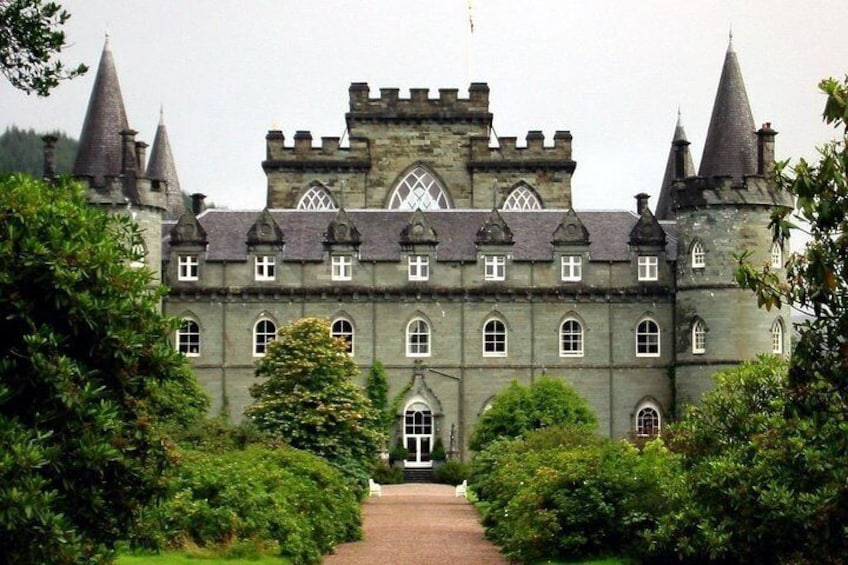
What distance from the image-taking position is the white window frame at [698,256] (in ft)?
211

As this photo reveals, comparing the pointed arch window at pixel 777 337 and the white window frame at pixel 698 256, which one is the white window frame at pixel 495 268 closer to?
the white window frame at pixel 698 256

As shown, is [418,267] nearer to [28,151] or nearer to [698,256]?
[698,256]

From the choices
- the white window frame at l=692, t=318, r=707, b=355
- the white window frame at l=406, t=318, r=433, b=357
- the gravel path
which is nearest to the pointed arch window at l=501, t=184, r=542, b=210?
the white window frame at l=406, t=318, r=433, b=357

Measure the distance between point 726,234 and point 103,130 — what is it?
80.9 ft

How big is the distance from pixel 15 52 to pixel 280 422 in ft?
99.1

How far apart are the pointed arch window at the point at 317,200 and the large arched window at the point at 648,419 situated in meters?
17.7

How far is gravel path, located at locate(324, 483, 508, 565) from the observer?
33.3 m

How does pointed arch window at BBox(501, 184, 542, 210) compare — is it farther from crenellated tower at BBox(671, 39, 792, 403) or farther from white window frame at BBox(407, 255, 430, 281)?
crenellated tower at BBox(671, 39, 792, 403)

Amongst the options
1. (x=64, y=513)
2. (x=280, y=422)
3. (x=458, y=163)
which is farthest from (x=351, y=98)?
(x=64, y=513)

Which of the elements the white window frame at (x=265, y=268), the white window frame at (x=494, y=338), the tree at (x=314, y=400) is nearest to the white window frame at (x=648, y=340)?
the white window frame at (x=494, y=338)

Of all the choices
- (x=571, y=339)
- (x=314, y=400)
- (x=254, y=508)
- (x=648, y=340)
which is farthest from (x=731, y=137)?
(x=254, y=508)

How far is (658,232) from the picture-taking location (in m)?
67.0

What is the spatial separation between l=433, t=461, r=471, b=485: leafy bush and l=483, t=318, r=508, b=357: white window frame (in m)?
5.08

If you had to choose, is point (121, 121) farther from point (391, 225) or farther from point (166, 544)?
point (166, 544)
